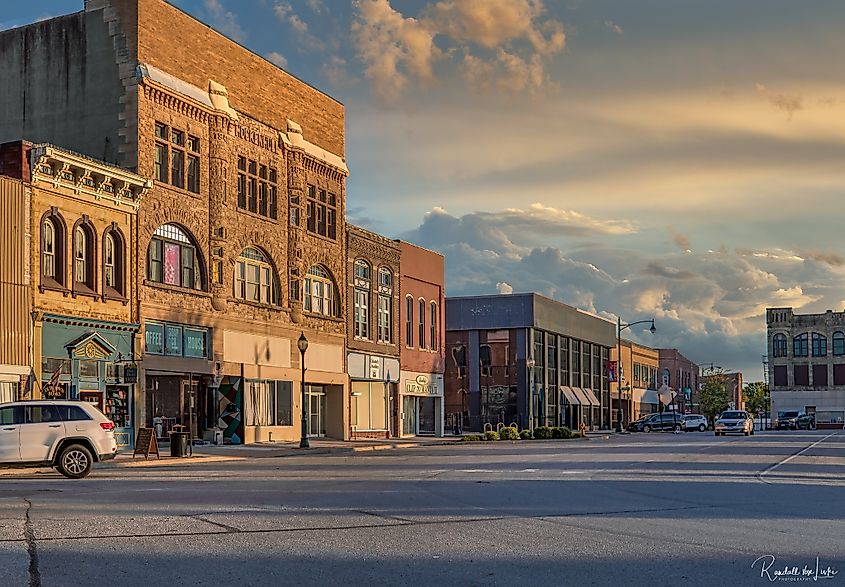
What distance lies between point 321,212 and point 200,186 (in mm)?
10856

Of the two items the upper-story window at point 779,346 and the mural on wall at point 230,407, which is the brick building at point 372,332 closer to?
the mural on wall at point 230,407

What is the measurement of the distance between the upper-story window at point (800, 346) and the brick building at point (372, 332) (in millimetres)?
84496

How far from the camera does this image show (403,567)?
1193cm

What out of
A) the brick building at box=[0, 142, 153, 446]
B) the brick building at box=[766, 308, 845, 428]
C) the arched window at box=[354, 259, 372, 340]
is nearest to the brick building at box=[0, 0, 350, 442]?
the brick building at box=[0, 142, 153, 446]

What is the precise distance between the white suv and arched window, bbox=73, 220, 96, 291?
44.6ft

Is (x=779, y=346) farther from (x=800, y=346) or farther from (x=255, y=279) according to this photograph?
(x=255, y=279)

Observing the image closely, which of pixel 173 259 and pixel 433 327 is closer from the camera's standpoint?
pixel 173 259

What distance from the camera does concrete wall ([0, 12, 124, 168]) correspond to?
144 ft

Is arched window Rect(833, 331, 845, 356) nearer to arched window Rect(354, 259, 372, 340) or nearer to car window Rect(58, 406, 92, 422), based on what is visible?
arched window Rect(354, 259, 372, 340)

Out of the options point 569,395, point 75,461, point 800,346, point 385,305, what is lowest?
point 569,395

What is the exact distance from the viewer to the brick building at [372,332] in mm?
59250

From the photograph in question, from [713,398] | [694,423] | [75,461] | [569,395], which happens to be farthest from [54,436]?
[713,398]

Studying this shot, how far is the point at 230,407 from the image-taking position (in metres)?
49.5

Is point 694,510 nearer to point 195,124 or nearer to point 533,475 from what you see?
point 533,475
